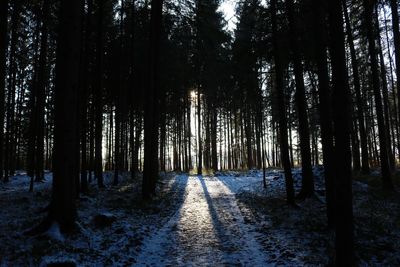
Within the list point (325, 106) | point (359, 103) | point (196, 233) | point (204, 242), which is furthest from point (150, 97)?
point (359, 103)

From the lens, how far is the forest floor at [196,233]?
24.6 feet

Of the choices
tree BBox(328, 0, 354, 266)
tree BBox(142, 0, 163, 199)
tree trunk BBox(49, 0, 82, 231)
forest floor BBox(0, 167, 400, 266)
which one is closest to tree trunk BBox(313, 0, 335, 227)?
forest floor BBox(0, 167, 400, 266)

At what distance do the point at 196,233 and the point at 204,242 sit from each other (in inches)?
43.7

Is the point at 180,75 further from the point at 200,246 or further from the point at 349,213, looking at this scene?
the point at 349,213

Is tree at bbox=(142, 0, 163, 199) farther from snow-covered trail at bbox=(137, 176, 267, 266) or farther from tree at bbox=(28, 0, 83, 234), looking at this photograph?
tree at bbox=(28, 0, 83, 234)

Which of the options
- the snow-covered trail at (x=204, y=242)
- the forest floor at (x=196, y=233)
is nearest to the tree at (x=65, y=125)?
the forest floor at (x=196, y=233)

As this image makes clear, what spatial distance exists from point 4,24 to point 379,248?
12905mm

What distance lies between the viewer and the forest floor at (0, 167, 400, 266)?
751 cm

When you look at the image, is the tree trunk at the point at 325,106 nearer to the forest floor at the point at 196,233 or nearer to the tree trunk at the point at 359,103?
the forest floor at the point at 196,233

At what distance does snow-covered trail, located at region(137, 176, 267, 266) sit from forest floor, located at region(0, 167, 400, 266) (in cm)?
2

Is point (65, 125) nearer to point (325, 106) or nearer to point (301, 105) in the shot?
point (325, 106)

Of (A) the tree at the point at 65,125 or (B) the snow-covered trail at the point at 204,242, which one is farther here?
(A) the tree at the point at 65,125

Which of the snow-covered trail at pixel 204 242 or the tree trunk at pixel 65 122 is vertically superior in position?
the tree trunk at pixel 65 122

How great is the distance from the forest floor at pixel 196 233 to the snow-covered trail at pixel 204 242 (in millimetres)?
22
